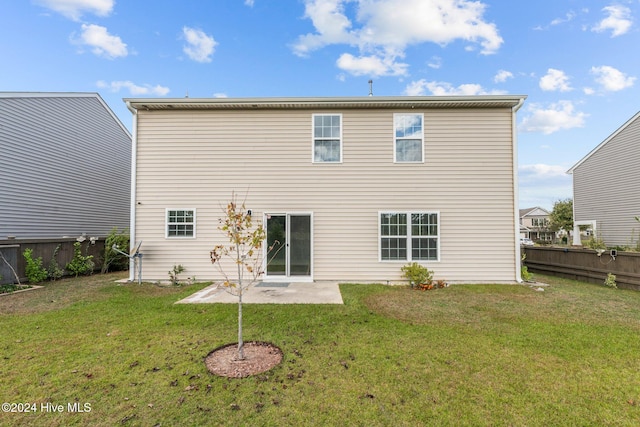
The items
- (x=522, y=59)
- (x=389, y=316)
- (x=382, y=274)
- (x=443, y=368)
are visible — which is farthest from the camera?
(x=522, y=59)

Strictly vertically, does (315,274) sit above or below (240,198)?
below

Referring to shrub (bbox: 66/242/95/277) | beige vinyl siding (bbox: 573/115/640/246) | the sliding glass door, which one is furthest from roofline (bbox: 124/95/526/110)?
beige vinyl siding (bbox: 573/115/640/246)

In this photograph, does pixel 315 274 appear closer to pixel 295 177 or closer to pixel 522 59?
pixel 295 177

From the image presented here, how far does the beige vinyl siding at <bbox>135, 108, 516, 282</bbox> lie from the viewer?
323 inches

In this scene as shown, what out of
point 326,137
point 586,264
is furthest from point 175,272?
point 586,264

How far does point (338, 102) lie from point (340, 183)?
239 centimetres

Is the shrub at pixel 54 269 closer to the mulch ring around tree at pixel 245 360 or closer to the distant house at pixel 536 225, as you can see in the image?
the mulch ring around tree at pixel 245 360

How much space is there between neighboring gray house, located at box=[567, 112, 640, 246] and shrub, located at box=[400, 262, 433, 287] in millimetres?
11658

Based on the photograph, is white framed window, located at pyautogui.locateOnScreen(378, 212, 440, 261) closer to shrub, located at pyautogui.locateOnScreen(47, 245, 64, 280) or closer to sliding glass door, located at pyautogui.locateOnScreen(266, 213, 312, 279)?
sliding glass door, located at pyautogui.locateOnScreen(266, 213, 312, 279)

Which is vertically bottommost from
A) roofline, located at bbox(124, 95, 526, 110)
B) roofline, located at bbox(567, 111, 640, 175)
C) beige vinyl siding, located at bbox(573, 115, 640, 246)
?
beige vinyl siding, located at bbox(573, 115, 640, 246)

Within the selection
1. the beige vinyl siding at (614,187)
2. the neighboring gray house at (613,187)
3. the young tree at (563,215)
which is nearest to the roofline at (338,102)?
the neighboring gray house at (613,187)

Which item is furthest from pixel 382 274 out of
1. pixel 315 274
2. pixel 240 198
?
pixel 240 198

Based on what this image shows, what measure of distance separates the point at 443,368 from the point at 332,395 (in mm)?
1446

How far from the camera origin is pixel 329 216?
8258 mm
